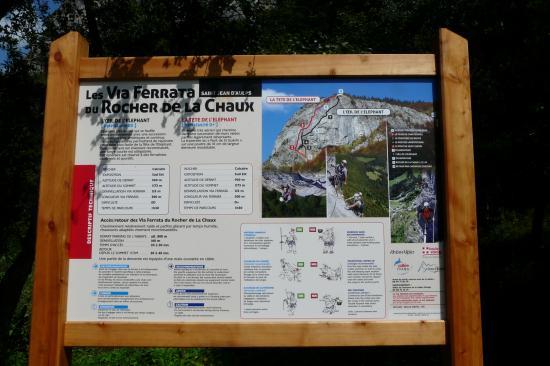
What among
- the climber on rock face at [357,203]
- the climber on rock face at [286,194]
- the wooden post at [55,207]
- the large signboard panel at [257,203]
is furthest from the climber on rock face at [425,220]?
the wooden post at [55,207]

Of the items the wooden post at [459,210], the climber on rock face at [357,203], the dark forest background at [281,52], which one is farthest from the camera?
the dark forest background at [281,52]

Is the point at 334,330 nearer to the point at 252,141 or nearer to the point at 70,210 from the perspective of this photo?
the point at 252,141

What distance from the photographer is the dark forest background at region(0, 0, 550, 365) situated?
6992 millimetres

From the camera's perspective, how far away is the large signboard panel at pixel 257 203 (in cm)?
272

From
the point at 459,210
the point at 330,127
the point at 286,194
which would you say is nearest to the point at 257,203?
the point at 286,194

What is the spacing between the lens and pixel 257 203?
2.76m

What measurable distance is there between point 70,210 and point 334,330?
1592mm

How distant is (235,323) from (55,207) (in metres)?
1.18

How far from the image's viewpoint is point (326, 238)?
2.74 metres

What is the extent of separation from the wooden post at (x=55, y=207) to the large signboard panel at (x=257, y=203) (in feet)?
0.20

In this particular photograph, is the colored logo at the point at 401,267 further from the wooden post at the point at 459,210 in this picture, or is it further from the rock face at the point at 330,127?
the rock face at the point at 330,127

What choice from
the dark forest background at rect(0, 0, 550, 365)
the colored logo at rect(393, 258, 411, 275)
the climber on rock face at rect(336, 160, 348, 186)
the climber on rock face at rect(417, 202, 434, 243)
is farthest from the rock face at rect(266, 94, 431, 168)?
the dark forest background at rect(0, 0, 550, 365)

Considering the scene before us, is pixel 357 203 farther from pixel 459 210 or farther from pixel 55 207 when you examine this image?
pixel 55 207

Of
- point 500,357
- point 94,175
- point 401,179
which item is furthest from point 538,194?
Result: point 94,175
